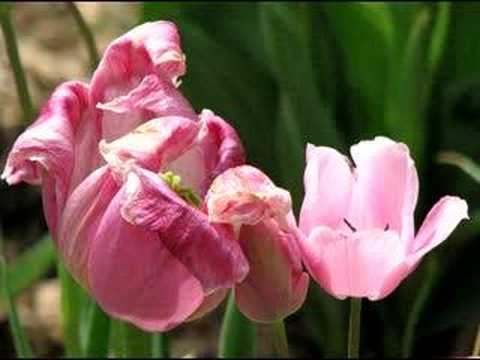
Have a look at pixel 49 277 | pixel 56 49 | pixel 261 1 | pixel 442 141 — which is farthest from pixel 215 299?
pixel 56 49

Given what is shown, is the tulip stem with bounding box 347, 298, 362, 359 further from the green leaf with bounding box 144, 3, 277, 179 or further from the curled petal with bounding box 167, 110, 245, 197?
the green leaf with bounding box 144, 3, 277, 179

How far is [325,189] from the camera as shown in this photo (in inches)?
41.9

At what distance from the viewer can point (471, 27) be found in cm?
213

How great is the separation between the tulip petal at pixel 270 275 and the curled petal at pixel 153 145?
0.23 ft

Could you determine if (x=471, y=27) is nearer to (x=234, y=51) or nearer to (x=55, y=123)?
(x=234, y=51)

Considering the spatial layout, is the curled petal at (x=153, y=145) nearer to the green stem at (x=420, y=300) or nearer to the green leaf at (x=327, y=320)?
the green stem at (x=420, y=300)

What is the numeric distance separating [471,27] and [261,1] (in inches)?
13.0

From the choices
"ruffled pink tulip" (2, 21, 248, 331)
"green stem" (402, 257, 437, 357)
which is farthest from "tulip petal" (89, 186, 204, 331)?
"green stem" (402, 257, 437, 357)

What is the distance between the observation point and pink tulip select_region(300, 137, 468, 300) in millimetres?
1005

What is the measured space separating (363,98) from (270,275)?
1107mm

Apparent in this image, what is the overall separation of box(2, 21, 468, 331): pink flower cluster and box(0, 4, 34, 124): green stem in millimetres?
276

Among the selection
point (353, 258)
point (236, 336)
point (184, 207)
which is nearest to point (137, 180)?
point (184, 207)

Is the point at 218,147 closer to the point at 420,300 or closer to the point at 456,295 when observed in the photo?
the point at 420,300

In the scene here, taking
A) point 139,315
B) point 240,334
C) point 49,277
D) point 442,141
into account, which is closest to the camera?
point 139,315
